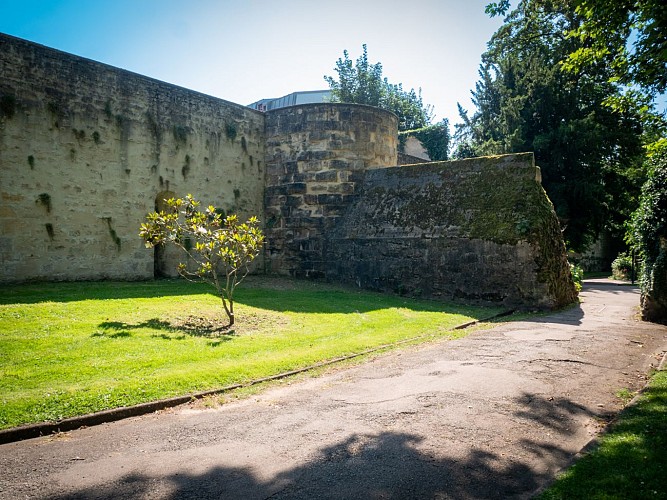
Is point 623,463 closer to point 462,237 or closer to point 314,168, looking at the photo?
point 462,237

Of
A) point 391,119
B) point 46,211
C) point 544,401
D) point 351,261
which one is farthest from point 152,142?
point 544,401

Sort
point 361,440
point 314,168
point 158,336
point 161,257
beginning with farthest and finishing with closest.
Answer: point 314,168 < point 161,257 < point 158,336 < point 361,440

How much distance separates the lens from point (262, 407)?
533cm

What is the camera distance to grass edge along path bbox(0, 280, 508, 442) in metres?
4.98

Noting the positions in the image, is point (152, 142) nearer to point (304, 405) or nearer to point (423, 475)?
point (304, 405)

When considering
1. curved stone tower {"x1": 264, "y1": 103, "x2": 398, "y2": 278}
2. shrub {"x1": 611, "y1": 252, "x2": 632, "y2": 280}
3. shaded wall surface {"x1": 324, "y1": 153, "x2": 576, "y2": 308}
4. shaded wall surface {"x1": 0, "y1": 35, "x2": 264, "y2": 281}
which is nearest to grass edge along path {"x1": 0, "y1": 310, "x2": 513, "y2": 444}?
shaded wall surface {"x1": 324, "y1": 153, "x2": 576, "y2": 308}

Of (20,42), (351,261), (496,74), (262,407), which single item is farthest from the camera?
(496,74)

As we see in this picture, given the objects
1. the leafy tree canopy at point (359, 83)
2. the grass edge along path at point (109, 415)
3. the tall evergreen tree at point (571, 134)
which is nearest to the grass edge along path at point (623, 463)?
the grass edge along path at point (109, 415)

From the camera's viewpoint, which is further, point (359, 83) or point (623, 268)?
point (359, 83)

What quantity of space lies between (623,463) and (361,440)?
6.81 feet

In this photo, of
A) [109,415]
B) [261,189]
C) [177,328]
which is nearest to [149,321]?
[177,328]

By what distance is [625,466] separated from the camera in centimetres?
356

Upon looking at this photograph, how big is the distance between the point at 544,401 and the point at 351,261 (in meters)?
10.4

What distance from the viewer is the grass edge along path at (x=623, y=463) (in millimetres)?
3201
